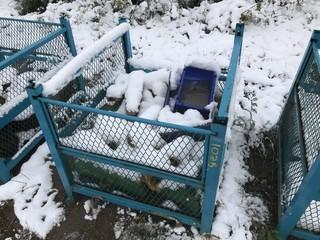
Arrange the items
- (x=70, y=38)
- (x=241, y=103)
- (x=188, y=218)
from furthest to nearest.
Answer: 1. (x=241, y=103)
2. (x=70, y=38)
3. (x=188, y=218)

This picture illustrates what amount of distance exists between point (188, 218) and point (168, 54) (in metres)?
2.58

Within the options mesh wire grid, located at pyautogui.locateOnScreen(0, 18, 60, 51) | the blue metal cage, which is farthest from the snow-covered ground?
mesh wire grid, located at pyautogui.locateOnScreen(0, 18, 60, 51)

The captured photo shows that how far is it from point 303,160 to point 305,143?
147 mm

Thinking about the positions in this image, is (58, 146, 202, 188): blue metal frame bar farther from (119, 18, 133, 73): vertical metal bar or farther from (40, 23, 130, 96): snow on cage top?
(119, 18, 133, 73): vertical metal bar

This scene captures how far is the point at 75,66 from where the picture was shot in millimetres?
2162

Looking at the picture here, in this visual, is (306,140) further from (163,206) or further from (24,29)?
(24,29)

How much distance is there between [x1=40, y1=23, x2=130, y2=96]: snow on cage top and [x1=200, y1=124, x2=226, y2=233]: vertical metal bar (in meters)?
1.03

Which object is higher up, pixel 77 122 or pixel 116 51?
pixel 116 51

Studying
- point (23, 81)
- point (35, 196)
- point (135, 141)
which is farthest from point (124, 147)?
point (23, 81)

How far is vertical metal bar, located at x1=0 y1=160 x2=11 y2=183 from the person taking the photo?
2836mm

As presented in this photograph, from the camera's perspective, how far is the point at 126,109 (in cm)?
260

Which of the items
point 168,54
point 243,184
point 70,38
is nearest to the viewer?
point 243,184

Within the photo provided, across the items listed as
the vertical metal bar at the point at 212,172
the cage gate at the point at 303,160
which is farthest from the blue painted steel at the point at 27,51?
the cage gate at the point at 303,160

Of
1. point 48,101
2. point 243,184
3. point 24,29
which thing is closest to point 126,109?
point 48,101
